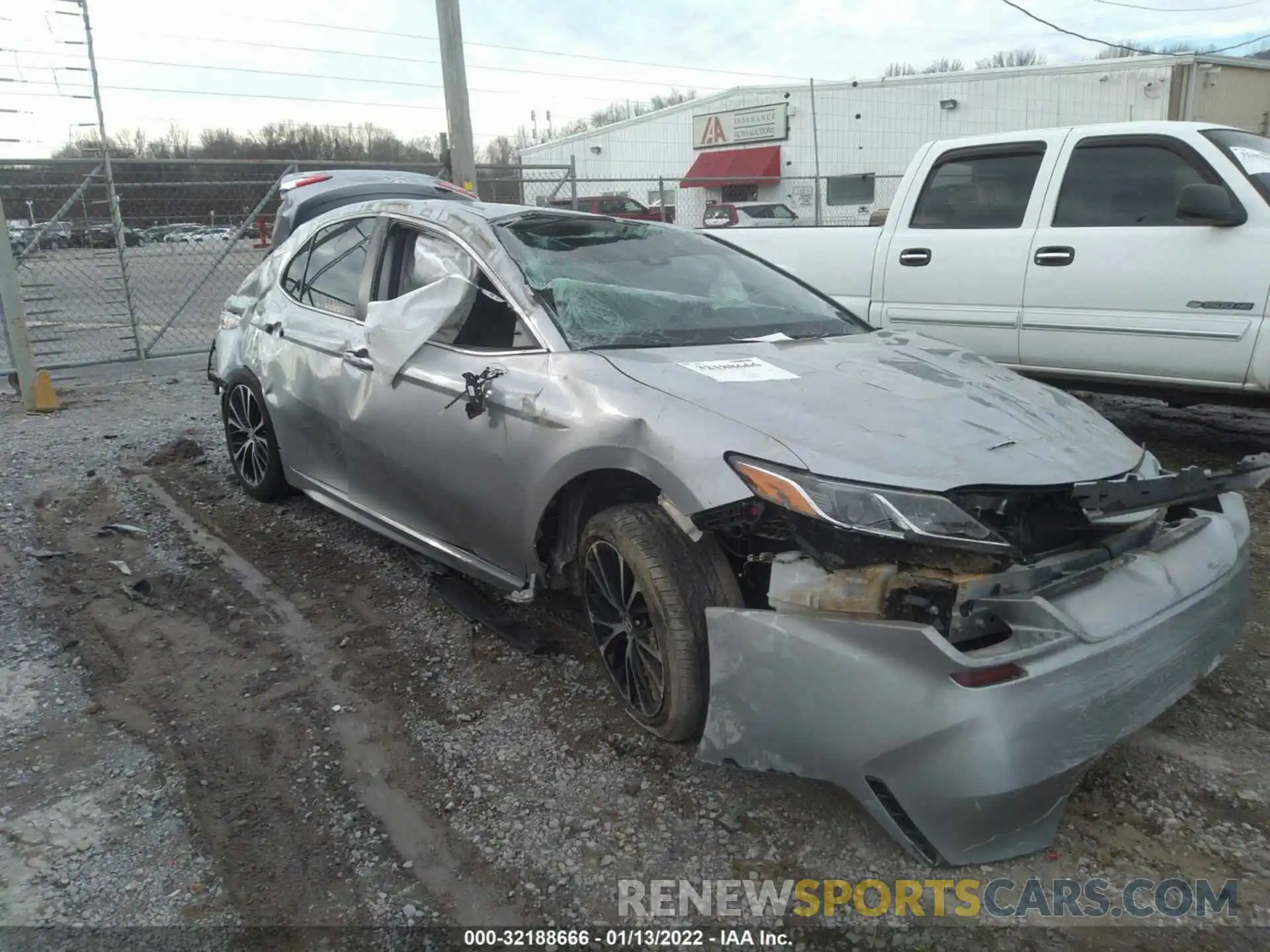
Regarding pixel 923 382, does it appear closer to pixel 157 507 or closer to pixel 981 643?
pixel 981 643

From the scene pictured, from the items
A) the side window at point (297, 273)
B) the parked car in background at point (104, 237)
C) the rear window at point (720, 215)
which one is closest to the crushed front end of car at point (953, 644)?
the side window at point (297, 273)

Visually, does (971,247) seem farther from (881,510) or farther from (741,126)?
(741,126)

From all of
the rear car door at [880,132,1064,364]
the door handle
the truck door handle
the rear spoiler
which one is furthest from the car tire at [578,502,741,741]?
the truck door handle

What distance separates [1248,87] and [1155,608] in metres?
24.9

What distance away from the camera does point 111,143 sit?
9383 millimetres

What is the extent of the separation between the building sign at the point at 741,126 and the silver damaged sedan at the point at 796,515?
27.5 m

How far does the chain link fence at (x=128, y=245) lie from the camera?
8.85m

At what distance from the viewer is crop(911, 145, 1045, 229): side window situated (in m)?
5.88

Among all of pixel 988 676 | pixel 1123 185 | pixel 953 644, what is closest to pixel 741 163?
pixel 1123 185

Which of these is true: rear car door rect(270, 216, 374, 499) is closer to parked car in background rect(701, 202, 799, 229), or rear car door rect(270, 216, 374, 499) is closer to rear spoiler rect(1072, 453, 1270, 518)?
rear spoiler rect(1072, 453, 1270, 518)

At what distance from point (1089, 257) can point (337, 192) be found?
568cm

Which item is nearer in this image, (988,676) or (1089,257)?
(988,676)

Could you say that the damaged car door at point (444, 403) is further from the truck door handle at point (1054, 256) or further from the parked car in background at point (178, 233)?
the parked car in background at point (178, 233)

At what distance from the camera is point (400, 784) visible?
9.05 feet
